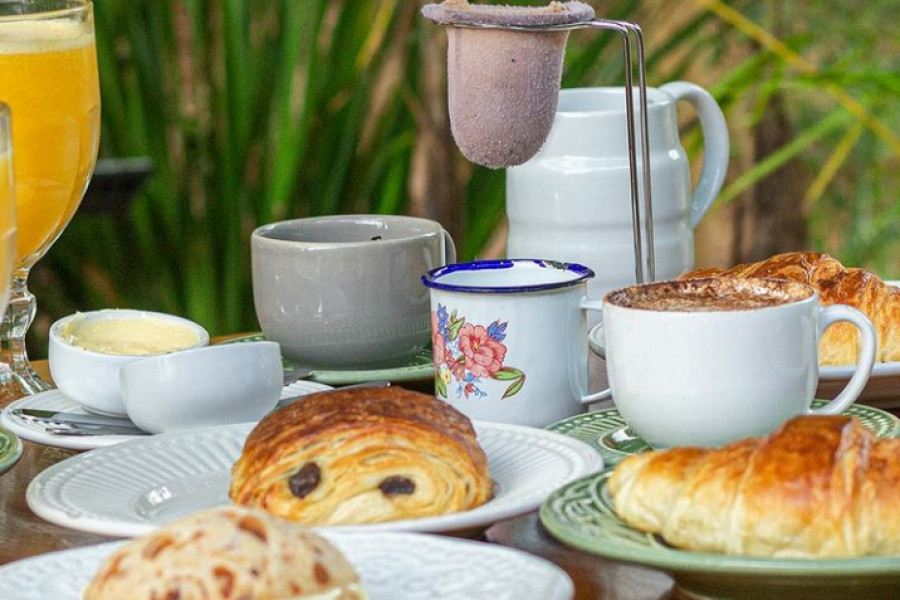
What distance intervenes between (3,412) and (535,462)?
320 millimetres

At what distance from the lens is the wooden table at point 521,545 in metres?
0.58

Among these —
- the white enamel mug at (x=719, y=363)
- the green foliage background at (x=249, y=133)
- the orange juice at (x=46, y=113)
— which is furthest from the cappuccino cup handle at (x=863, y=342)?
the green foliage background at (x=249, y=133)

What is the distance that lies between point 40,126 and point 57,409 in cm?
20

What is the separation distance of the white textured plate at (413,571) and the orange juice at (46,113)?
423 mm

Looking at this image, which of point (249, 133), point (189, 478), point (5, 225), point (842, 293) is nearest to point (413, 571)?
point (189, 478)

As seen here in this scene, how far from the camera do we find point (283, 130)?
2.00 m

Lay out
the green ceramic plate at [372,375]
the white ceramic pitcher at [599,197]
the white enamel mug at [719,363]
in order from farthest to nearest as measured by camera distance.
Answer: the white ceramic pitcher at [599,197]
the green ceramic plate at [372,375]
the white enamel mug at [719,363]

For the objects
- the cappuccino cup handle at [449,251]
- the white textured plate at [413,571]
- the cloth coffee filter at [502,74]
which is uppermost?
the cloth coffee filter at [502,74]

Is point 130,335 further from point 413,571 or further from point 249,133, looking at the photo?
point 249,133

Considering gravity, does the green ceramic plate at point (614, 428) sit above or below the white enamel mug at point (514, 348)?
below

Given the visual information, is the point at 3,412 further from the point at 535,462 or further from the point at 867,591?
the point at 867,591

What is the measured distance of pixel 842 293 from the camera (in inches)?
36.4

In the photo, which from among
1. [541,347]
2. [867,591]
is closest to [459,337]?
[541,347]

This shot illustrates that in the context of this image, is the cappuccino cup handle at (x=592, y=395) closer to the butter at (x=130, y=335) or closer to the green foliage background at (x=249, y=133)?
the butter at (x=130, y=335)
